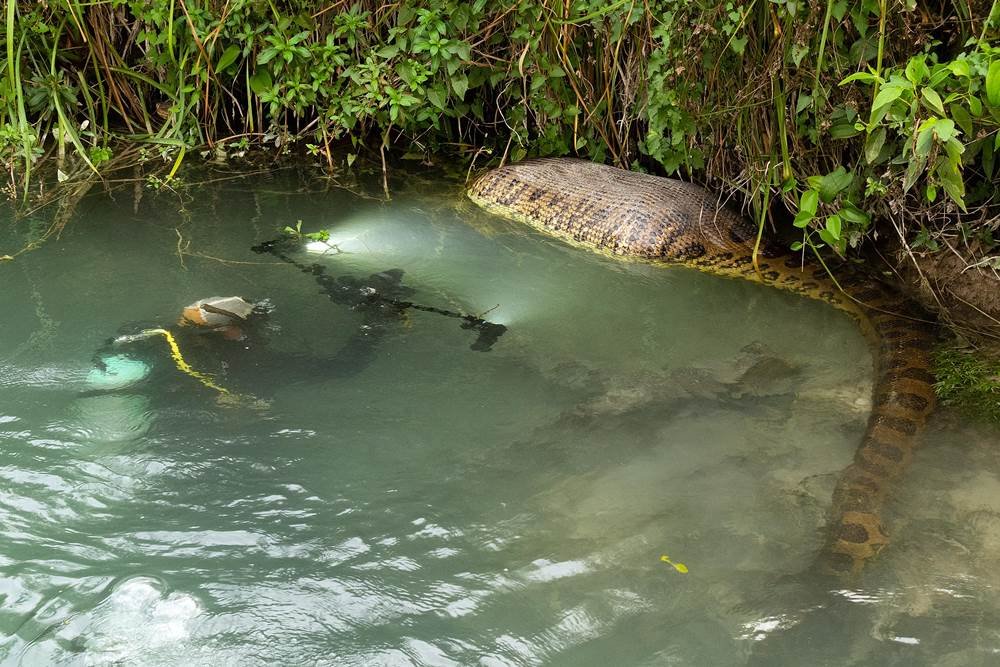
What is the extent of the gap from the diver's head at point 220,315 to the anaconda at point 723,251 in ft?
6.18

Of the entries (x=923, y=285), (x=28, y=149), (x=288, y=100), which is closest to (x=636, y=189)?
(x=923, y=285)

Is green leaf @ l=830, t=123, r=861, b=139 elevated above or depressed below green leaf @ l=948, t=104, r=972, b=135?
below

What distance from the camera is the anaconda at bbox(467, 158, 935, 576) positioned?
3311 mm

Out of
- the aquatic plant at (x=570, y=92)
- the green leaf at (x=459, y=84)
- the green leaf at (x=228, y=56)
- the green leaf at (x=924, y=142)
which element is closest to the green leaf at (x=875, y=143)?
the aquatic plant at (x=570, y=92)

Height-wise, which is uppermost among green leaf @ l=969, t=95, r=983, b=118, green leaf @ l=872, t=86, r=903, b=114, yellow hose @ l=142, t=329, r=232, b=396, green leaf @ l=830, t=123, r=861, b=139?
green leaf @ l=872, t=86, r=903, b=114

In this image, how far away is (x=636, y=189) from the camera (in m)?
5.21

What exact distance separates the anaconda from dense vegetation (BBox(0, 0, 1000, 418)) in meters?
0.18

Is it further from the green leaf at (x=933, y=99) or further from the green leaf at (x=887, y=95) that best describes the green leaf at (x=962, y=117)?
the green leaf at (x=887, y=95)

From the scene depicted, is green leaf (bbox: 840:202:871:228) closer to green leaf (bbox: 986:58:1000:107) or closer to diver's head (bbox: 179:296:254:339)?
green leaf (bbox: 986:58:1000:107)

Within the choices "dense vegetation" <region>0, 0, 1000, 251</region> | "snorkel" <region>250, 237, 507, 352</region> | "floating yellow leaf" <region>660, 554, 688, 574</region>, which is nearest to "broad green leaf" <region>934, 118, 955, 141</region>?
"dense vegetation" <region>0, 0, 1000, 251</region>

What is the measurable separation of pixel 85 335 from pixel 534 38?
2844 mm

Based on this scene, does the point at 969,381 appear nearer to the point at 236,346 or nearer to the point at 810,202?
the point at 810,202

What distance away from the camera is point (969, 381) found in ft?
12.2

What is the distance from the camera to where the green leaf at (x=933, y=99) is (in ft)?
10.5
